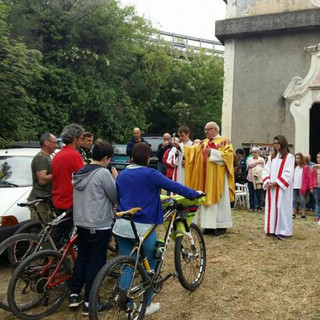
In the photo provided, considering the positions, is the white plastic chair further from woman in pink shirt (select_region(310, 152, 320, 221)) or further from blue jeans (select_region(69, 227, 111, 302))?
blue jeans (select_region(69, 227, 111, 302))

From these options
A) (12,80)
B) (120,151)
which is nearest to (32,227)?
(12,80)

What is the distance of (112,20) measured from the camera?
2175 centimetres

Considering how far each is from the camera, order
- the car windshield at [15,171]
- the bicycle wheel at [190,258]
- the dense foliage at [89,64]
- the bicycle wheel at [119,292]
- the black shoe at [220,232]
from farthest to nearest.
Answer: the dense foliage at [89,64], the black shoe at [220,232], the car windshield at [15,171], the bicycle wheel at [190,258], the bicycle wheel at [119,292]

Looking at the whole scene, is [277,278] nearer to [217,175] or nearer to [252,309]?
[252,309]

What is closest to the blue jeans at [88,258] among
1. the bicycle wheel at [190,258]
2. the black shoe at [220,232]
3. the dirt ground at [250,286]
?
the dirt ground at [250,286]

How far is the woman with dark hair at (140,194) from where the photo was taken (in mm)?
4020

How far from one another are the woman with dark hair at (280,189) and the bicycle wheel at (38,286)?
439 cm

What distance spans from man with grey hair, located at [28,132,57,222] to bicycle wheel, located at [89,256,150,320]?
6.37 ft

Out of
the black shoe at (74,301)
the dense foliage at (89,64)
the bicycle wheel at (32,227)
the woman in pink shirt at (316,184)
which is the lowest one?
the black shoe at (74,301)

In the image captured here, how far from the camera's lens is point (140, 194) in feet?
13.2

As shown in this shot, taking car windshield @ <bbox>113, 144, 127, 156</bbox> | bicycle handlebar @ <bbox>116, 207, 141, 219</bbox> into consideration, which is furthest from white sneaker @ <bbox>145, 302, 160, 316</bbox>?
car windshield @ <bbox>113, 144, 127, 156</bbox>

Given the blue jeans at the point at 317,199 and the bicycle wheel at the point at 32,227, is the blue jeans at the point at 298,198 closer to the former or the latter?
the blue jeans at the point at 317,199

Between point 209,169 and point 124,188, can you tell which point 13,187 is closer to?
point 124,188

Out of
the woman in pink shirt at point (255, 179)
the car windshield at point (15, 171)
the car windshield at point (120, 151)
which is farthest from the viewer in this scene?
the car windshield at point (120, 151)
